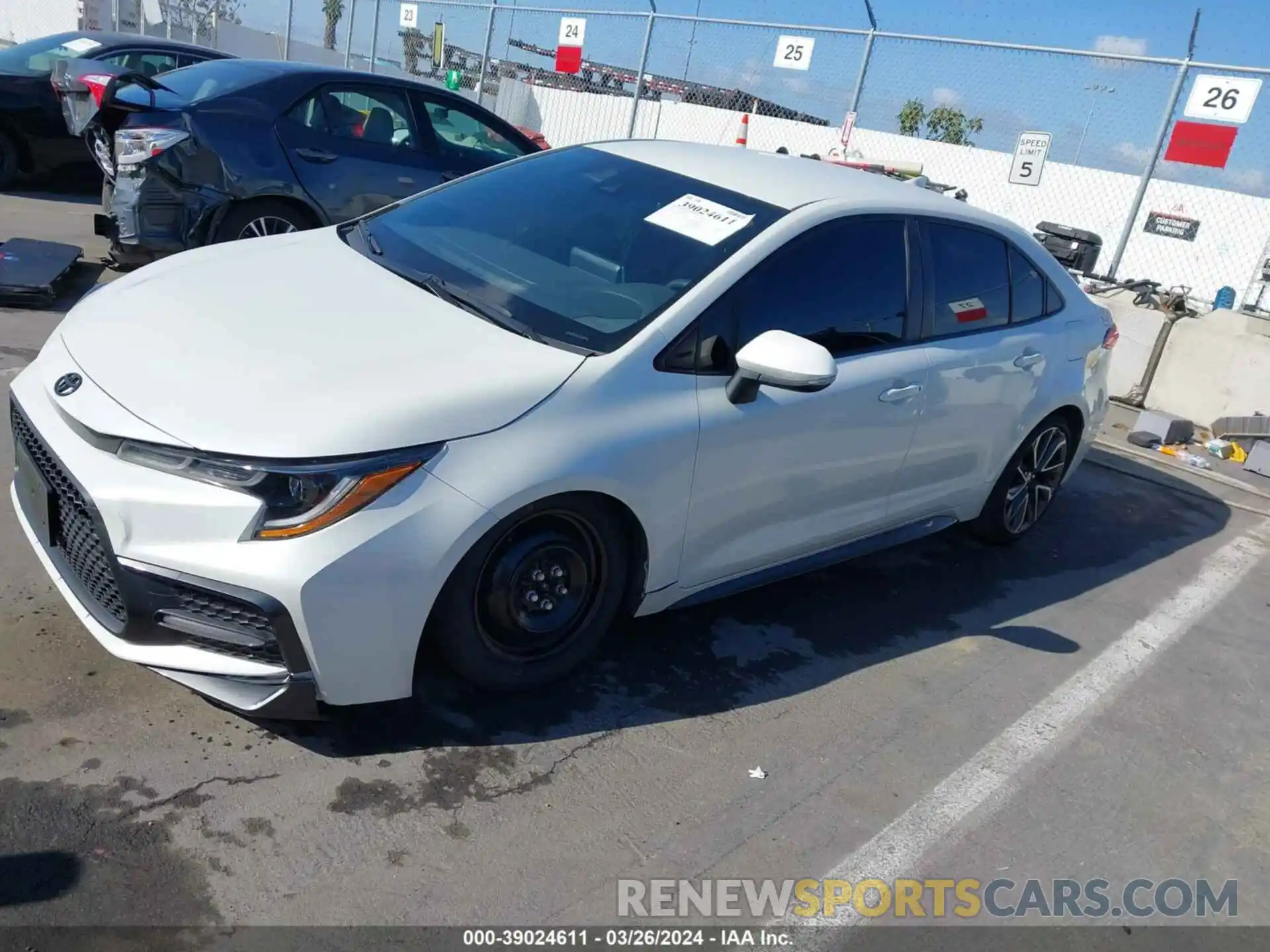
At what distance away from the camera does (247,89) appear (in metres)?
6.57

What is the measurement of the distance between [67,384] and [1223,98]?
9.63m

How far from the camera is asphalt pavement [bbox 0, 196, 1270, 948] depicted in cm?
254

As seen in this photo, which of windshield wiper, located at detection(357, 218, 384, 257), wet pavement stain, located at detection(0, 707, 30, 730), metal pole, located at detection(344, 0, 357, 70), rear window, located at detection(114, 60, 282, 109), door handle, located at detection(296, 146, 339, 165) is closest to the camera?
wet pavement stain, located at detection(0, 707, 30, 730)

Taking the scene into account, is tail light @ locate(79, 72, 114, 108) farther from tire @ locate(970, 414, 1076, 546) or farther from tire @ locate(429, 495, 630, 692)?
tire @ locate(970, 414, 1076, 546)

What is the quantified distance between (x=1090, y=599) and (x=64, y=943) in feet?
14.4

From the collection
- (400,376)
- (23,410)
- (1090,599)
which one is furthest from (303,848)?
(1090,599)

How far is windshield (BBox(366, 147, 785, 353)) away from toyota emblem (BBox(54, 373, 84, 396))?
1.12 meters

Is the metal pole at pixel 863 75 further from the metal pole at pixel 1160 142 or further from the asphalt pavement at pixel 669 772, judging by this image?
the asphalt pavement at pixel 669 772

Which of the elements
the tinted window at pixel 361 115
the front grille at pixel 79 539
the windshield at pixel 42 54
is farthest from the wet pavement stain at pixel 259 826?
the windshield at pixel 42 54

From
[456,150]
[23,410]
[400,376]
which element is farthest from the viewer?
[456,150]

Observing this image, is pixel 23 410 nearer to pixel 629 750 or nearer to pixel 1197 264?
pixel 629 750

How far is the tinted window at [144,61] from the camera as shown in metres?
9.69

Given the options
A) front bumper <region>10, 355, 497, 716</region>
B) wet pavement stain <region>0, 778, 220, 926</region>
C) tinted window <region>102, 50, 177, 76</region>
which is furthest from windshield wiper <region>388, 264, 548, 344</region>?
tinted window <region>102, 50, 177, 76</region>

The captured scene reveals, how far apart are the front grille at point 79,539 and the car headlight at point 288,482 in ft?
0.86
